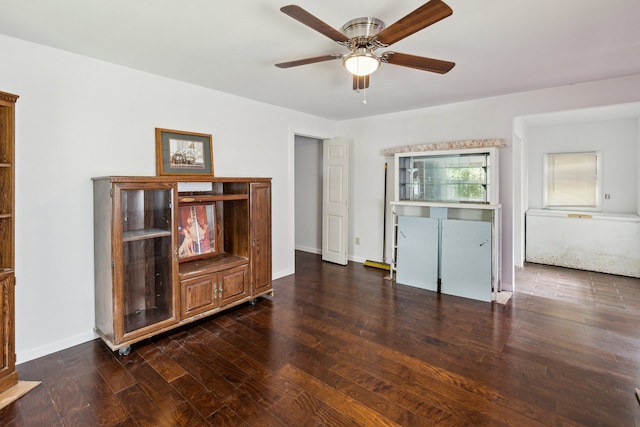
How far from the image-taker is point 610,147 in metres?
5.11

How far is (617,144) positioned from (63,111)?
23.7 feet

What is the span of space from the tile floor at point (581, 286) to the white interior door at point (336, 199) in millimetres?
2581

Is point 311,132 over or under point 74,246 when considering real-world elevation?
over

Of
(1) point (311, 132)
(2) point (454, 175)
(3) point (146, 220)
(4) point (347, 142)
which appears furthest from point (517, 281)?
(3) point (146, 220)

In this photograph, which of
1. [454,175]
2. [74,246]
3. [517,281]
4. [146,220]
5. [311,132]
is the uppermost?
[311,132]

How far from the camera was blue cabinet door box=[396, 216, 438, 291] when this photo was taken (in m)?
4.12

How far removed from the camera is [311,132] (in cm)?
504

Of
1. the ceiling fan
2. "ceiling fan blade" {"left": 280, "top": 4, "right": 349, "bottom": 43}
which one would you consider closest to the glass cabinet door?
the ceiling fan

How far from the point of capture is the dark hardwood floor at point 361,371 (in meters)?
1.92

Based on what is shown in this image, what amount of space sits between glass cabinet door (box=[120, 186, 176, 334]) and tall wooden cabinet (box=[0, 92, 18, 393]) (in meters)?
0.71

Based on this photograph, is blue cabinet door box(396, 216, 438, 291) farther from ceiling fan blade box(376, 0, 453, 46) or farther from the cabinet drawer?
ceiling fan blade box(376, 0, 453, 46)

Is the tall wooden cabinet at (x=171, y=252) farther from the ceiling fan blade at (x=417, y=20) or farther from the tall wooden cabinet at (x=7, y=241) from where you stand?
the ceiling fan blade at (x=417, y=20)

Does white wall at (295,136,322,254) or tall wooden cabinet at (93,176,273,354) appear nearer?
tall wooden cabinet at (93,176,273,354)

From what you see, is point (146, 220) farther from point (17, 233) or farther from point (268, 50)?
point (268, 50)
